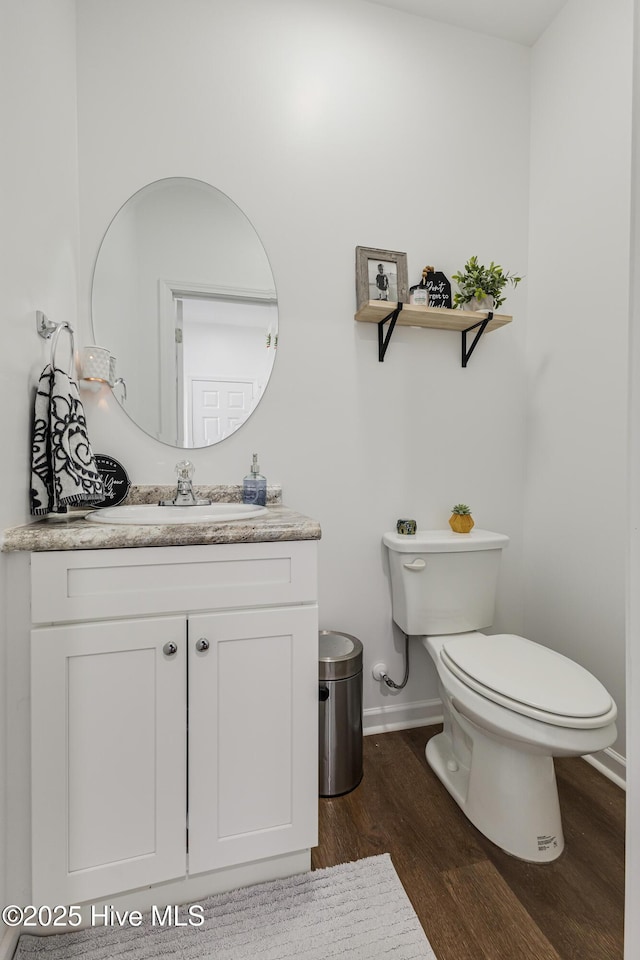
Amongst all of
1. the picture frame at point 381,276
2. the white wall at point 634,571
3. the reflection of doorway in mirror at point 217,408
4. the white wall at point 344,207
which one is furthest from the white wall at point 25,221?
the white wall at point 634,571

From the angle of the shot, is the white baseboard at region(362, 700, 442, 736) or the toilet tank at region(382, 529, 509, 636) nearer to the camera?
the toilet tank at region(382, 529, 509, 636)

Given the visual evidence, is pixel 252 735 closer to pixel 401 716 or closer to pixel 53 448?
pixel 53 448

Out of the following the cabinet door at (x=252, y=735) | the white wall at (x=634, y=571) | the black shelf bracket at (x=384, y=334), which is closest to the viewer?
the white wall at (x=634, y=571)

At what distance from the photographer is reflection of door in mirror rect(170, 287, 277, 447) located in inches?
63.1

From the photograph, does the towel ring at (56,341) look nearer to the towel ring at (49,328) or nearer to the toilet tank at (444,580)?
the towel ring at (49,328)

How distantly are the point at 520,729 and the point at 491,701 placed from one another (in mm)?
90

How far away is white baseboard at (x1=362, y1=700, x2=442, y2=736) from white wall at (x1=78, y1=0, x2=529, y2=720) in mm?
48

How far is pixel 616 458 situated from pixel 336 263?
118 centimetres

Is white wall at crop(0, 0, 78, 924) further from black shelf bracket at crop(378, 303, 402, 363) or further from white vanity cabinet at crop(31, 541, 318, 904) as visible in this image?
black shelf bracket at crop(378, 303, 402, 363)

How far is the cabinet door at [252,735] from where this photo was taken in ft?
3.52

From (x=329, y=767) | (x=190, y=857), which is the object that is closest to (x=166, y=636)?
(x=190, y=857)

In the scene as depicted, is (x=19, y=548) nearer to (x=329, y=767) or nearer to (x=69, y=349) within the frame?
(x=69, y=349)

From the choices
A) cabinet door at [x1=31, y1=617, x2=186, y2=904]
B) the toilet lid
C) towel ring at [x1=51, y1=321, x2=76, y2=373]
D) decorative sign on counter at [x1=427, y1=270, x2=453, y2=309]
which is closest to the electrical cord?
the toilet lid

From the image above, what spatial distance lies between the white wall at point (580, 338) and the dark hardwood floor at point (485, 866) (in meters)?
0.30
